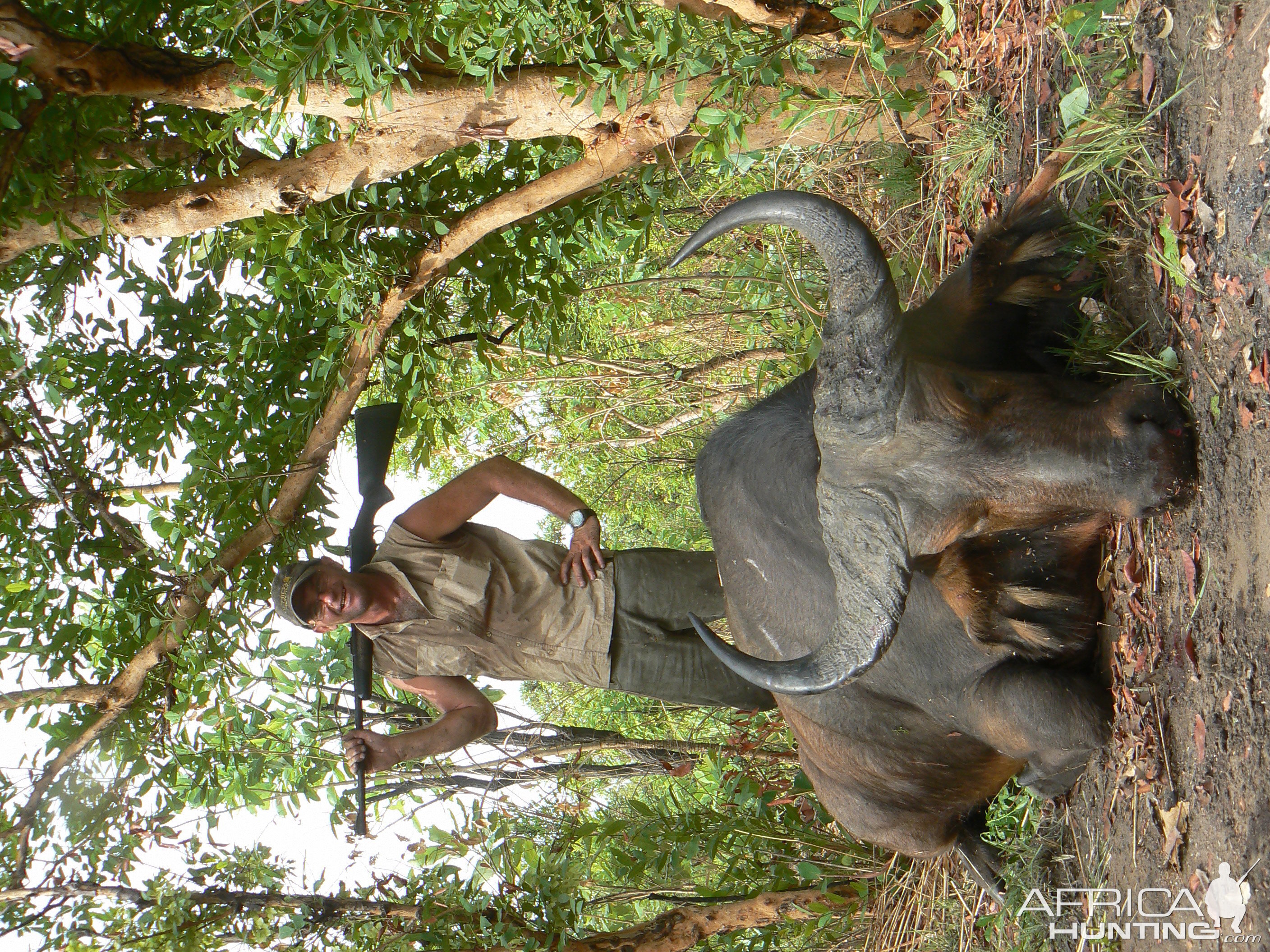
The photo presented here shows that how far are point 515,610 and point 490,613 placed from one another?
118 mm

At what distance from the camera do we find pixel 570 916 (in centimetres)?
444

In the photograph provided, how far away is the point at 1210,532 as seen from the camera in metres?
2.49

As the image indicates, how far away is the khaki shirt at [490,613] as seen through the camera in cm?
432

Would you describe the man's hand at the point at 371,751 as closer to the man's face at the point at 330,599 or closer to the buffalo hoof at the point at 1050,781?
the man's face at the point at 330,599

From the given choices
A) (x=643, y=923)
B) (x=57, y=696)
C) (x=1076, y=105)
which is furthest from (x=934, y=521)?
(x=57, y=696)

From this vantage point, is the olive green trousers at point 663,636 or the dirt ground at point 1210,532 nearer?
the dirt ground at point 1210,532

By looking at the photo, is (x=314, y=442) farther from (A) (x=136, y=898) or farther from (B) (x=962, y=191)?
(B) (x=962, y=191)

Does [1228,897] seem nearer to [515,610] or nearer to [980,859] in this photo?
[980,859]

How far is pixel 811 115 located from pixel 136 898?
4675 millimetres

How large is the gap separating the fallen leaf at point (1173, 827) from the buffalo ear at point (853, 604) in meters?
0.97

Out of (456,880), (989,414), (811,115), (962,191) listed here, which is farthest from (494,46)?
(456,880)

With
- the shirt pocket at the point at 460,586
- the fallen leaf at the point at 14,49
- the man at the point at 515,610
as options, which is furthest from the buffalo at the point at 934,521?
the fallen leaf at the point at 14,49

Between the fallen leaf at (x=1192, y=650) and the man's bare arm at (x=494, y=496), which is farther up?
the man's bare arm at (x=494, y=496)

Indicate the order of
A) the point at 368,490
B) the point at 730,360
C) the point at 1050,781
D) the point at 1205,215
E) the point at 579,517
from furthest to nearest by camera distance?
the point at 730,360 → the point at 368,490 → the point at 579,517 → the point at 1050,781 → the point at 1205,215
